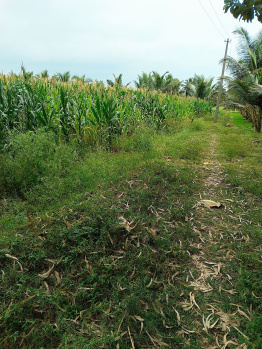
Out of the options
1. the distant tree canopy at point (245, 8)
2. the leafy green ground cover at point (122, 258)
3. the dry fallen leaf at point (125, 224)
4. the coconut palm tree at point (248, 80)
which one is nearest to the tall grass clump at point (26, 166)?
the leafy green ground cover at point (122, 258)

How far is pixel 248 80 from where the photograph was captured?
13.8 metres

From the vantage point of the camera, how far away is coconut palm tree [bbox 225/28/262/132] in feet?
42.8

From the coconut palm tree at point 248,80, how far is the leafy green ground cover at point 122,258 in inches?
406

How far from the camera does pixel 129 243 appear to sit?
272cm

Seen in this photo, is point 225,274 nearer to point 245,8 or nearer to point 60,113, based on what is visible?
point 60,113

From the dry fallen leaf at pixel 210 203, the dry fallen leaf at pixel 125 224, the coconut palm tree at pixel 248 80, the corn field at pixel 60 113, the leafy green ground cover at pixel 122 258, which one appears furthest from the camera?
the coconut palm tree at pixel 248 80

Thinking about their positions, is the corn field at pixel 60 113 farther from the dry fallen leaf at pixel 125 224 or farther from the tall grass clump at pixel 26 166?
the dry fallen leaf at pixel 125 224

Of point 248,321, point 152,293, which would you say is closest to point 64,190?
point 152,293

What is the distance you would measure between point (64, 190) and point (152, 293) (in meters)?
2.39

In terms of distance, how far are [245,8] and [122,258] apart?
7223 mm

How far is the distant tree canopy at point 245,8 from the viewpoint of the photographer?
5.77 m

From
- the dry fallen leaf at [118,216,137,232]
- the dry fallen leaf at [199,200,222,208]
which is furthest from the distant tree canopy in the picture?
the dry fallen leaf at [118,216,137,232]

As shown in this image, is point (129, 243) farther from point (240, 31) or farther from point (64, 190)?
point (240, 31)

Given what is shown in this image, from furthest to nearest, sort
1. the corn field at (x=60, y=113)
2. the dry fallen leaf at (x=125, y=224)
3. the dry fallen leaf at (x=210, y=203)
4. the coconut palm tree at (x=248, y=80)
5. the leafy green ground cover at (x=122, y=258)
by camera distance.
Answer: the coconut palm tree at (x=248, y=80), the corn field at (x=60, y=113), the dry fallen leaf at (x=210, y=203), the dry fallen leaf at (x=125, y=224), the leafy green ground cover at (x=122, y=258)
